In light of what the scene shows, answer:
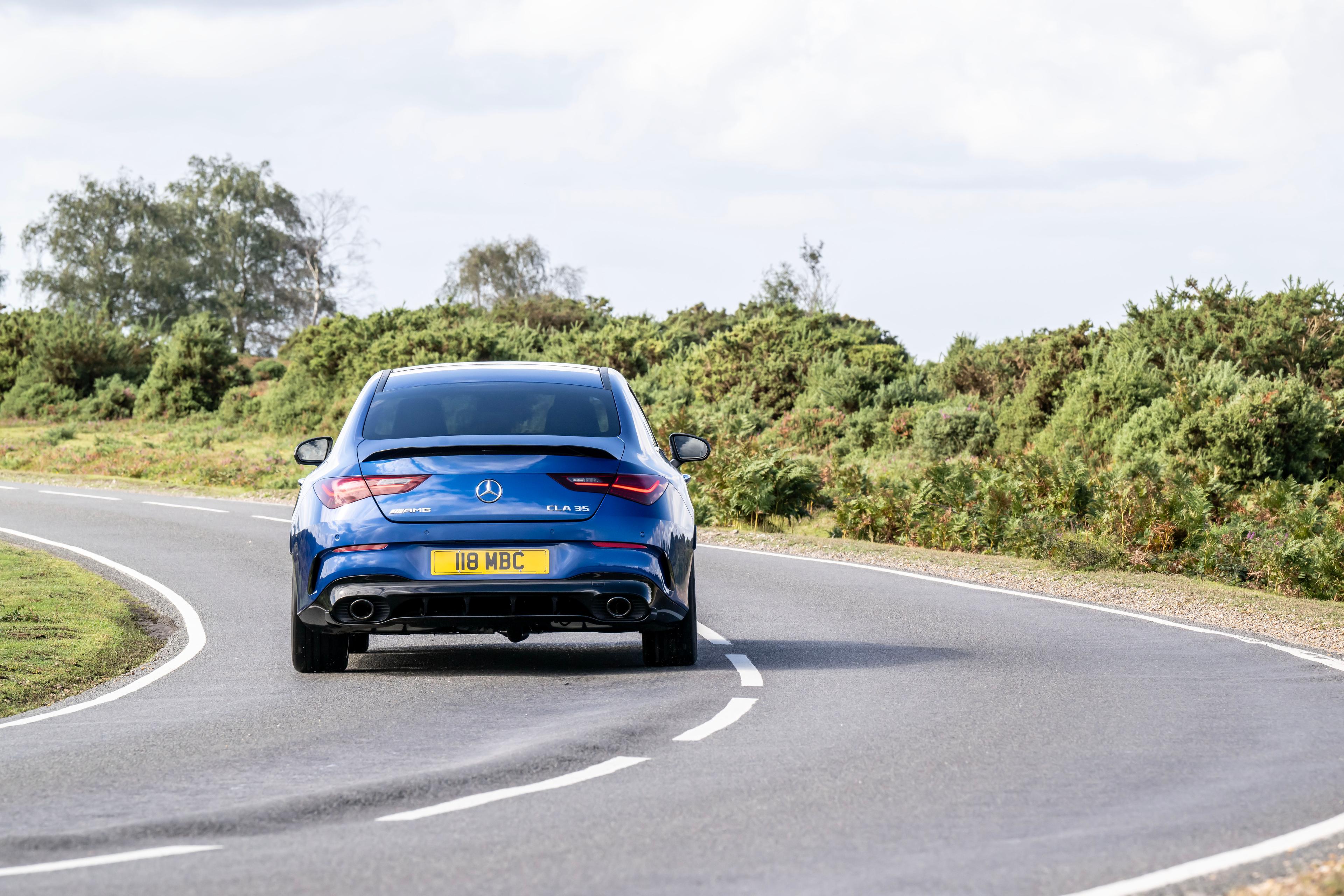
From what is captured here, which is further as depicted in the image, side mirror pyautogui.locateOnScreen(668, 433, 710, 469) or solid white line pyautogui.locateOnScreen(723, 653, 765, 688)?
side mirror pyautogui.locateOnScreen(668, 433, 710, 469)

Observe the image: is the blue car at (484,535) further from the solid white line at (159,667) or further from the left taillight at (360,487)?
the solid white line at (159,667)

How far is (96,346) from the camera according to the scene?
55.9m

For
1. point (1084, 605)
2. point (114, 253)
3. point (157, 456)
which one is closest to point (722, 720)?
point (1084, 605)

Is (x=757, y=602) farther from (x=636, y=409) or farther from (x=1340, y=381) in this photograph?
(x=1340, y=381)

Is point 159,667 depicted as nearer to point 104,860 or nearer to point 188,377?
point 104,860

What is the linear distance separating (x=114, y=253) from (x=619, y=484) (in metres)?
79.7

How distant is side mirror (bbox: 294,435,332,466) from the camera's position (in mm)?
9820

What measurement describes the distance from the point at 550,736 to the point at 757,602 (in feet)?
22.2

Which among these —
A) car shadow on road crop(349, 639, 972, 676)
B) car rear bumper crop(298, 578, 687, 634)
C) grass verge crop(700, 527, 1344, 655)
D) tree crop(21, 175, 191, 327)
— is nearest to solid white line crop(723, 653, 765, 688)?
car shadow on road crop(349, 639, 972, 676)

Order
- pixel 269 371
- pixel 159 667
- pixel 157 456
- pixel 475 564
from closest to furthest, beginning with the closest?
1. pixel 475 564
2. pixel 159 667
3. pixel 157 456
4. pixel 269 371

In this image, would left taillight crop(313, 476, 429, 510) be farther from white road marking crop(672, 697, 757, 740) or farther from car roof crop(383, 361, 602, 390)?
white road marking crop(672, 697, 757, 740)

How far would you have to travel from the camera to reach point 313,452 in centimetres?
1000

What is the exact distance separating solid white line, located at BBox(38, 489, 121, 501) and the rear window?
751 inches

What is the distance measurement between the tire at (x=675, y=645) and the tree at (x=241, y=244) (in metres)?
78.0
